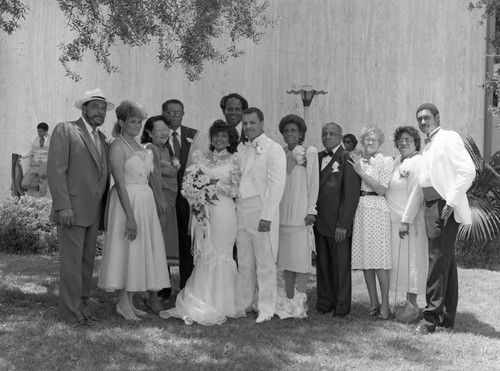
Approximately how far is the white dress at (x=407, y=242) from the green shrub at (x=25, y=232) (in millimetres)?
6918

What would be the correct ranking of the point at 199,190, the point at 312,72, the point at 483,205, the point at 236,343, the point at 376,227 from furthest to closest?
the point at 312,72 → the point at 483,205 → the point at 376,227 → the point at 199,190 → the point at 236,343

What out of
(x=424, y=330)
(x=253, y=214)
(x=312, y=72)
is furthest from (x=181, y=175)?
(x=312, y=72)

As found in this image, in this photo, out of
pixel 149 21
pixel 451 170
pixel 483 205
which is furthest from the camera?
pixel 483 205

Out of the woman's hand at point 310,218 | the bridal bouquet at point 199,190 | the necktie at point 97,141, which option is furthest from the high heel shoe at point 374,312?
the necktie at point 97,141

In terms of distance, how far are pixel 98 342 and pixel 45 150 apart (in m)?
9.54

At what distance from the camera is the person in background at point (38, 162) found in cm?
1554

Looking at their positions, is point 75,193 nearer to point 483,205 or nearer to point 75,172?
point 75,172

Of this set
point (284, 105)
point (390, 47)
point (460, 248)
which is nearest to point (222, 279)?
point (460, 248)

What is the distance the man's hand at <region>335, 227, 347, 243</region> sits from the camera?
8.48 metres

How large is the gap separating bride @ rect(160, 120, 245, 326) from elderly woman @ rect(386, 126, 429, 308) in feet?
6.04

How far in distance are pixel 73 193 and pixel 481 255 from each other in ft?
26.1

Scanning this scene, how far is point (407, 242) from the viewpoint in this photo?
28.1 feet

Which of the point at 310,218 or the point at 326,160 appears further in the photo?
the point at 326,160

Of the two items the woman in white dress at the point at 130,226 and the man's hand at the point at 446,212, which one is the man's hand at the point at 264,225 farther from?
the man's hand at the point at 446,212
